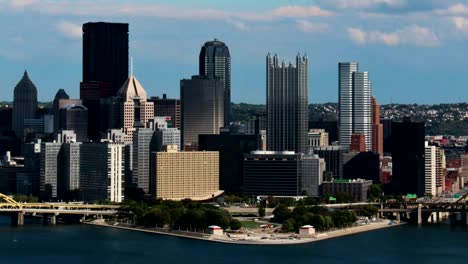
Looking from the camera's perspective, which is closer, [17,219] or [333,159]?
[17,219]

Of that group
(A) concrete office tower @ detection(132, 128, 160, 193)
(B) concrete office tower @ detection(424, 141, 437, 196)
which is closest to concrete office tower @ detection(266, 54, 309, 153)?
(B) concrete office tower @ detection(424, 141, 437, 196)

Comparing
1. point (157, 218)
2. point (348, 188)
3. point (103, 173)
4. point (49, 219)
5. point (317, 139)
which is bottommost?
point (49, 219)

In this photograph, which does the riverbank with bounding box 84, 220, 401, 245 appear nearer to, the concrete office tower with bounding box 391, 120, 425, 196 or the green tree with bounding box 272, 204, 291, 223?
the green tree with bounding box 272, 204, 291, 223

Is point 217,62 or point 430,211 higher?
point 217,62

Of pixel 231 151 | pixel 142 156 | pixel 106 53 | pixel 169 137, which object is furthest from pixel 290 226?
pixel 106 53

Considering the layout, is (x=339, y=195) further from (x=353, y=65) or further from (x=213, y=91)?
(x=353, y=65)

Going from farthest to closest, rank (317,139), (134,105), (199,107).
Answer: (199,107) < (317,139) < (134,105)

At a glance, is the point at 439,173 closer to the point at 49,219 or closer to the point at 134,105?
the point at 134,105

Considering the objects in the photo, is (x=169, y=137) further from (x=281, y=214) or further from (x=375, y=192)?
(x=281, y=214)

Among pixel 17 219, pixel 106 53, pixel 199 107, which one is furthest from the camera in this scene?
pixel 106 53

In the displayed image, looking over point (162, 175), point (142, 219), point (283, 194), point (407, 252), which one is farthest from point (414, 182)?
point (407, 252)
